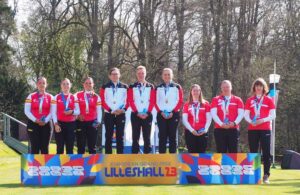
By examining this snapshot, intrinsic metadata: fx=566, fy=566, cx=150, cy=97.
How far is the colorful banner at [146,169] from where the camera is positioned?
9.85m

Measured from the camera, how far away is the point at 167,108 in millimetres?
11094

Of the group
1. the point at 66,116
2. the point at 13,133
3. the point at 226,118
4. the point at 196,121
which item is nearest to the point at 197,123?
the point at 196,121

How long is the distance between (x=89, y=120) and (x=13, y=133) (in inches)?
486

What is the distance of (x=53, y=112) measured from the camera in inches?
428

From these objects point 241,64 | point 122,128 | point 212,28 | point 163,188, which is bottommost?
point 163,188

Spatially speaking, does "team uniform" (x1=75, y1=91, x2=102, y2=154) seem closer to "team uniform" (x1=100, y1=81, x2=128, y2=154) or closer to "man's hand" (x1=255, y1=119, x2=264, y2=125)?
"team uniform" (x1=100, y1=81, x2=128, y2=154)

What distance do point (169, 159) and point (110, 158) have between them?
103 cm

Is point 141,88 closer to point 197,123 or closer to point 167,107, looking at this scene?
point 167,107

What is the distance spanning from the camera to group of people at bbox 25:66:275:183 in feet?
35.3

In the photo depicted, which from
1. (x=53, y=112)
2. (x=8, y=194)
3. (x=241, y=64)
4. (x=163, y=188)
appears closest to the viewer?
(x=8, y=194)

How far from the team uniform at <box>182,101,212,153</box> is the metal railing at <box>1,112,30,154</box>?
12426 mm

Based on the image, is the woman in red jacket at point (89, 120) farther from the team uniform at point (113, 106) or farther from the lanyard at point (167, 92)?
the lanyard at point (167, 92)

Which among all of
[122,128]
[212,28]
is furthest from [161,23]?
[122,128]

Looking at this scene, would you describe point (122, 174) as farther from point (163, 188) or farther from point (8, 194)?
point (8, 194)
